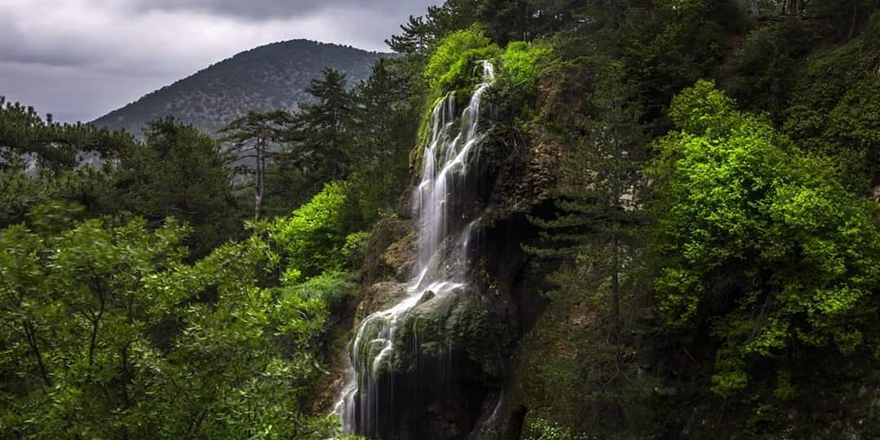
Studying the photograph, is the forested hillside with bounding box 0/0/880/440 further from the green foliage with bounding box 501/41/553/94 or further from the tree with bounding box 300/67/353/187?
the tree with bounding box 300/67/353/187

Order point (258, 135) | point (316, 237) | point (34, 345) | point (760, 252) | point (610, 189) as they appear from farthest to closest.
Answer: point (258, 135) → point (316, 237) → point (610, 189) → point (760, 252) → point (34, 345)

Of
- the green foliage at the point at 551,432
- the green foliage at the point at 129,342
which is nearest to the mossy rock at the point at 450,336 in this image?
the green foliage at the point at 551,432

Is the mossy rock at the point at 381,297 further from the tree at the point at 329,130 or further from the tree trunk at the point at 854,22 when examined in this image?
the tree at the point at 329,130

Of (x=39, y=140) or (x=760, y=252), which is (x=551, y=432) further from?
(x=39, y=140)

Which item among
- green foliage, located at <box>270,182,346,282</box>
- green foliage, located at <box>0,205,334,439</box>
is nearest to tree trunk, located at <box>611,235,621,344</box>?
green foliage, located at <box>0,205,334,439</box>

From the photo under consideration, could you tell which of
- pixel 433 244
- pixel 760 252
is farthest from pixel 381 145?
pixel 760 252

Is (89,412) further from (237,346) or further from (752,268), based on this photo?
(752,268)

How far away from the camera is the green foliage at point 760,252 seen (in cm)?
1084

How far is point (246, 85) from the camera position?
157500 mm

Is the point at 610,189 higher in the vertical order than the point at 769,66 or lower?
lower

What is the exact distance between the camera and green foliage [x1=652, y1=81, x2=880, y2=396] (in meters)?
10.8

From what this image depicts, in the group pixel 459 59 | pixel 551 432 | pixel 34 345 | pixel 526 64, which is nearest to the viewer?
pixel 34 345

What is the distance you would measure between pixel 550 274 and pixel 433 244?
15.9ft

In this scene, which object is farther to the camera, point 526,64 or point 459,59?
point 459,59
